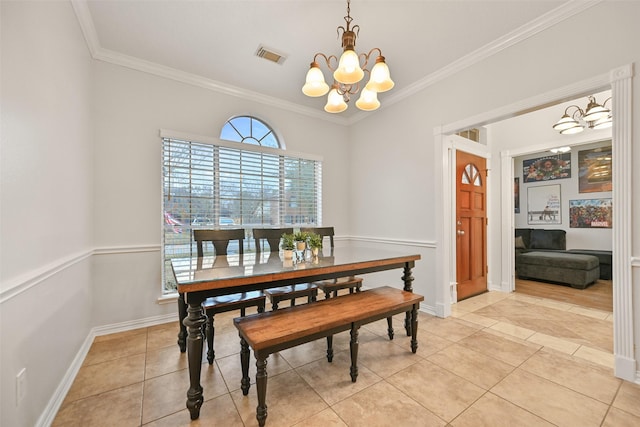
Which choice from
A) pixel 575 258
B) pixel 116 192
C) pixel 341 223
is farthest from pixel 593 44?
pixel 116 192

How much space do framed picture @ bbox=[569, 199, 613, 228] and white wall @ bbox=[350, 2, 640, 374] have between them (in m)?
2.96

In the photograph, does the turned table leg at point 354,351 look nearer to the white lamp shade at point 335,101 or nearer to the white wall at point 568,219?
the white lamp shade at point 335,101

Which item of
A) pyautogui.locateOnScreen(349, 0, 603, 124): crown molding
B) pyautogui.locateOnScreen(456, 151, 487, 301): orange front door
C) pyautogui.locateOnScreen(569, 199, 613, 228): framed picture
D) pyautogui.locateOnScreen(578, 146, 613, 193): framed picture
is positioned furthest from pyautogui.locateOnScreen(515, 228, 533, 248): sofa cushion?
pyautogui.locateOnScreen(349, 0, 603, 124): crown molding

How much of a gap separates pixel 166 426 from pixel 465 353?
2227 mm

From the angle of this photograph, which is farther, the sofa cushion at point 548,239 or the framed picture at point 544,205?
the framed picture at point 544,205

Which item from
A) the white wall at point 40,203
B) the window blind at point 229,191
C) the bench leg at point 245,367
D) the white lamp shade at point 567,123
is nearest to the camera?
the white wall at point 40,203

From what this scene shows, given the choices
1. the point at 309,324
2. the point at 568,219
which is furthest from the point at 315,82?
the point at 568,219

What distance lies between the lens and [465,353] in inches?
86.3

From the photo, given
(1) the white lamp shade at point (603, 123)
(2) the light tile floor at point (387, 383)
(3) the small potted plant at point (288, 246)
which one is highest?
(1) the white lamp shade at point (603, 123)

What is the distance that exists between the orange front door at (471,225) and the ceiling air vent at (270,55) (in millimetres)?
2564

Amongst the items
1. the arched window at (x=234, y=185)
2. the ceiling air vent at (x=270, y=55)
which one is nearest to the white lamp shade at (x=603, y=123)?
the arched window at (x=234, y=185)

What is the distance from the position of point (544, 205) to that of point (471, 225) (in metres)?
3.69

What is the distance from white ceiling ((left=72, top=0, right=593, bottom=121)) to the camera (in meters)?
2.07

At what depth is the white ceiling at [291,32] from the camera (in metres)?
2.07
